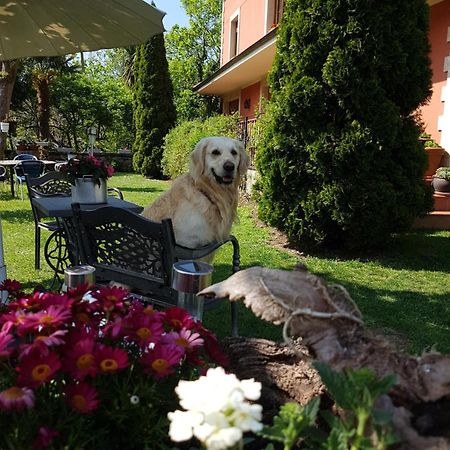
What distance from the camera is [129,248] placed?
2746 mm

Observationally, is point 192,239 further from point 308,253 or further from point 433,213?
point 433,213

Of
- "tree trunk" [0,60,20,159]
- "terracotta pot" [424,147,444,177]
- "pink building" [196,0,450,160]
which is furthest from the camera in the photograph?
"tree trunk" [0,60,20,159]

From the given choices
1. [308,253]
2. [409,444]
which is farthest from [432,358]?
[308,253]

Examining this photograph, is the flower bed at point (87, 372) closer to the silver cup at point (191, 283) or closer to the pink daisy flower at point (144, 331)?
the pink daisy flower at point (144, 331)

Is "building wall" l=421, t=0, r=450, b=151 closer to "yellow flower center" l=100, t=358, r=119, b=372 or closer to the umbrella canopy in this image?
the umbrella canopy

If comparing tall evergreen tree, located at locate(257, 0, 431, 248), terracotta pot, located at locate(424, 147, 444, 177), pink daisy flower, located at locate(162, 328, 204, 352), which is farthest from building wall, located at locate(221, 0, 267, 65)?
pink daisy flower, located at locate(162, 328, 204, 352)

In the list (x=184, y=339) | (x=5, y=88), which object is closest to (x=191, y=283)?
(x=184, y=339)

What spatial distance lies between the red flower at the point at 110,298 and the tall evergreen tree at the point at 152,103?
1824 cm

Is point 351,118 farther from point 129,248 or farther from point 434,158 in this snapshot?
point 129,248

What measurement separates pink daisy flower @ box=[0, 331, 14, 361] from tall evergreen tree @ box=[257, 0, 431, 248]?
5521 mm

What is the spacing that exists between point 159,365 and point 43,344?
0.29 metres

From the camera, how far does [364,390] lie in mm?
857

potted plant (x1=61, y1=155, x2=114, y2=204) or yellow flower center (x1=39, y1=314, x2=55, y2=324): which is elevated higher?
potted plant (x1=61, y1=155, x2=114, y2=204)

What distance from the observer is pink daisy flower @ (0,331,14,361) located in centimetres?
106
